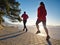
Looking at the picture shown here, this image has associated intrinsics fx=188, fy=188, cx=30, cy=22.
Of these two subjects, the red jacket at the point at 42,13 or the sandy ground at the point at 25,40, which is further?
the red jacket at the point at 42,13

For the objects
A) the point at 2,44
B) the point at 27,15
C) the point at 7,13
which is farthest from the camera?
the point at 7,13

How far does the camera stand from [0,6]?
2328 cm

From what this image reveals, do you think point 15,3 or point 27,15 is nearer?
point 27,15

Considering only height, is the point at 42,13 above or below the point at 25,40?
above

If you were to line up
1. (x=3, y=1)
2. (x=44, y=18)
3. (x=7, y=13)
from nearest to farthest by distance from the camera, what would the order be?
(x=44, y=18), (x=3, y=1), (x=7, y=13)

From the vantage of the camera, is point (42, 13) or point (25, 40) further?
point (42, 13)

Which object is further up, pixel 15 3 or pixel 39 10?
pixel 15 3

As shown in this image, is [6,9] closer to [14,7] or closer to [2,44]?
[14,7]

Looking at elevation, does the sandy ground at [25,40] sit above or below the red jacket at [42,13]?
below

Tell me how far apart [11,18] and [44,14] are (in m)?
18.7

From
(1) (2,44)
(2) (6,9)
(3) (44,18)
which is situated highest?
(2) (6,9)

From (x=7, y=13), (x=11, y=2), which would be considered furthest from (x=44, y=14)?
(x=11, y=2)

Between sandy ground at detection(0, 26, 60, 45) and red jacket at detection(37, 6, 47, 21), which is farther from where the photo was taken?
red jacket at detection(37, 6, 47, 21)

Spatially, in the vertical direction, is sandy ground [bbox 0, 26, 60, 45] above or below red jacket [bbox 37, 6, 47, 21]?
below
